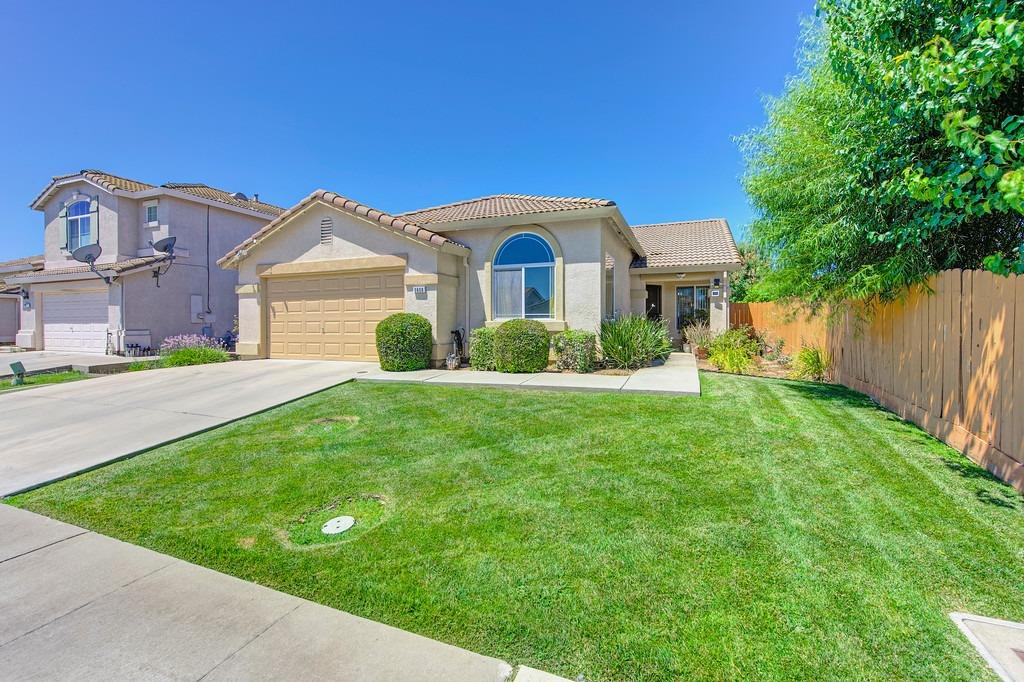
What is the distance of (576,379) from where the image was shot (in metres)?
9.96

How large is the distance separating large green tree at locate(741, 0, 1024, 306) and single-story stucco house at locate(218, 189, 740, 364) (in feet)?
13.8

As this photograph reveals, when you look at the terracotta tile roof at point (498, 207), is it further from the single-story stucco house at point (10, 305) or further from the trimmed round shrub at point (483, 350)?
the single-story stucco house at point (10, 305)

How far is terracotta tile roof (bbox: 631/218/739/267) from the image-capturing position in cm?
1641

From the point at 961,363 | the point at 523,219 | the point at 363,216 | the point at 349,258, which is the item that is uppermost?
the point at 363,216

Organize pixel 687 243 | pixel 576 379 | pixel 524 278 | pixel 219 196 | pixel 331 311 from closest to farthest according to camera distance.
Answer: pixel 576 379 < pixel 524 278 < pixel 331 311 < pixel 687 243 < pixel 219 196

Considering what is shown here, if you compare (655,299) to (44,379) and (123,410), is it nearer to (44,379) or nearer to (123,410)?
(123,410)

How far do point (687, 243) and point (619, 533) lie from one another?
17.2 meters

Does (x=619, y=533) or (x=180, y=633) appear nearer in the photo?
(x=180, y=633)

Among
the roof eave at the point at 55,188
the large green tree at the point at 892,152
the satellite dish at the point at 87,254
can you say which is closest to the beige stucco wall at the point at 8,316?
the roof eave at the point at 55,188

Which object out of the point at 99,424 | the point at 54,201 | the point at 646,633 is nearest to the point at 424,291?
the point at 99,424

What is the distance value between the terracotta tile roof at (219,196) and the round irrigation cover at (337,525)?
852 inches

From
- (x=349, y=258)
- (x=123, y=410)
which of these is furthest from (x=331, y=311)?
(x=123, y=410)

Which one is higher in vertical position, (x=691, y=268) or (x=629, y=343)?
(x=691, y=268)

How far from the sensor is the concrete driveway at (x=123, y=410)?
552 cm
